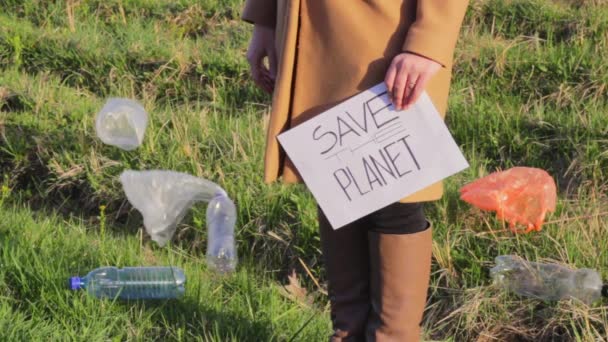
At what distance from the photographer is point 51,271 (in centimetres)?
322

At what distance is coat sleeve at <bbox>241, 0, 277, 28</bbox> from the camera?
2.72 metres

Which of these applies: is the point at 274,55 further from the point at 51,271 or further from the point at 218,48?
the point at 218,48

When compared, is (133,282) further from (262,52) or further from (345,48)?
(345,48)

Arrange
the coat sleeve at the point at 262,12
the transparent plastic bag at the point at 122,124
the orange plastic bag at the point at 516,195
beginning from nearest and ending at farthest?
1. the coat sleeve at the point at 262,12
2. the orange plastic bag at the point at 516,195
3. the transparent plastic bag at the point at 122,124

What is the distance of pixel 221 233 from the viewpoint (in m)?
3.74

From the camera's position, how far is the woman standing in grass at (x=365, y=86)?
2307 millimetres

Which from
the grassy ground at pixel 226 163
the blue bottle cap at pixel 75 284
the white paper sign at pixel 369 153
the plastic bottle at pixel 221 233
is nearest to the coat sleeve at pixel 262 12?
the white paper sign at pixel 369 153

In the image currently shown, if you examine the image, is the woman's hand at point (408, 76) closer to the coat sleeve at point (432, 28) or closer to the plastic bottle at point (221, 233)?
the coat sleeve at point (432, 28)

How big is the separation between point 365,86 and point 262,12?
0.51m

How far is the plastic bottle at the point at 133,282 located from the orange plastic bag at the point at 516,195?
108 centimetres

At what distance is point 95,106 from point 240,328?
2255 mm

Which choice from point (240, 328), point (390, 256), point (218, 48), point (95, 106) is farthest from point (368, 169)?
point (218, 48)

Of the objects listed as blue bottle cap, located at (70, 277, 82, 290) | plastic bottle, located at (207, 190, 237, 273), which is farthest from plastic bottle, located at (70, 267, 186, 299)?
plastic bottle, located at (207, 190, 237, 273)

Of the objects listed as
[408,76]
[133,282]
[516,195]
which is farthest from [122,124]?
[408,76]
